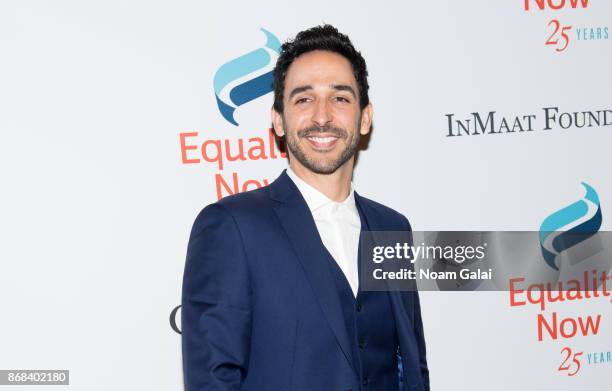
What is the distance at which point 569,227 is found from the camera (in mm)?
2592

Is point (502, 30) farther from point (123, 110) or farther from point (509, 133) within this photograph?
point (123, 110)

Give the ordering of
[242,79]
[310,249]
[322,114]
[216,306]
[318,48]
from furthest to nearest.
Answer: [242,79], [318,48], [322,114], [310,249], [216,306]

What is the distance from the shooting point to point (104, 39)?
2.42 meters

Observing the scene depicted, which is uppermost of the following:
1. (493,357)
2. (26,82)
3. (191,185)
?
(26,82)

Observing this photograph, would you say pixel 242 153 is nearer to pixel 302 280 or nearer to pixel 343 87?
pixel 343 87

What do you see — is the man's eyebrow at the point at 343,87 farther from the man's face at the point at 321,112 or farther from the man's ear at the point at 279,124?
A: the man's ear at the point at 279,124

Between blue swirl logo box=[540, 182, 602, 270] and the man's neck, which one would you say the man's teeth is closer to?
the man's neck

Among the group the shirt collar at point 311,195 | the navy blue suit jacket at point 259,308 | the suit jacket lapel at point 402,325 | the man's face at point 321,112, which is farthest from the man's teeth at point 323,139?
the suit jacket lapel at point 402,325

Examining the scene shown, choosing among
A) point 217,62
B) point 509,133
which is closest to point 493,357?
point 509,133

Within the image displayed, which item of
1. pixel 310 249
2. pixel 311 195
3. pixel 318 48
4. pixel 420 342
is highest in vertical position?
pixel 318 48

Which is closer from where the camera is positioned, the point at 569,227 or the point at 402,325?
the point at 402,325

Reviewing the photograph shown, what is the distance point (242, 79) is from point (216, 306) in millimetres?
1073

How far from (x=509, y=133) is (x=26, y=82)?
5.74ft

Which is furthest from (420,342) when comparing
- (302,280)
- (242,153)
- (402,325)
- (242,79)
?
(242,79)
